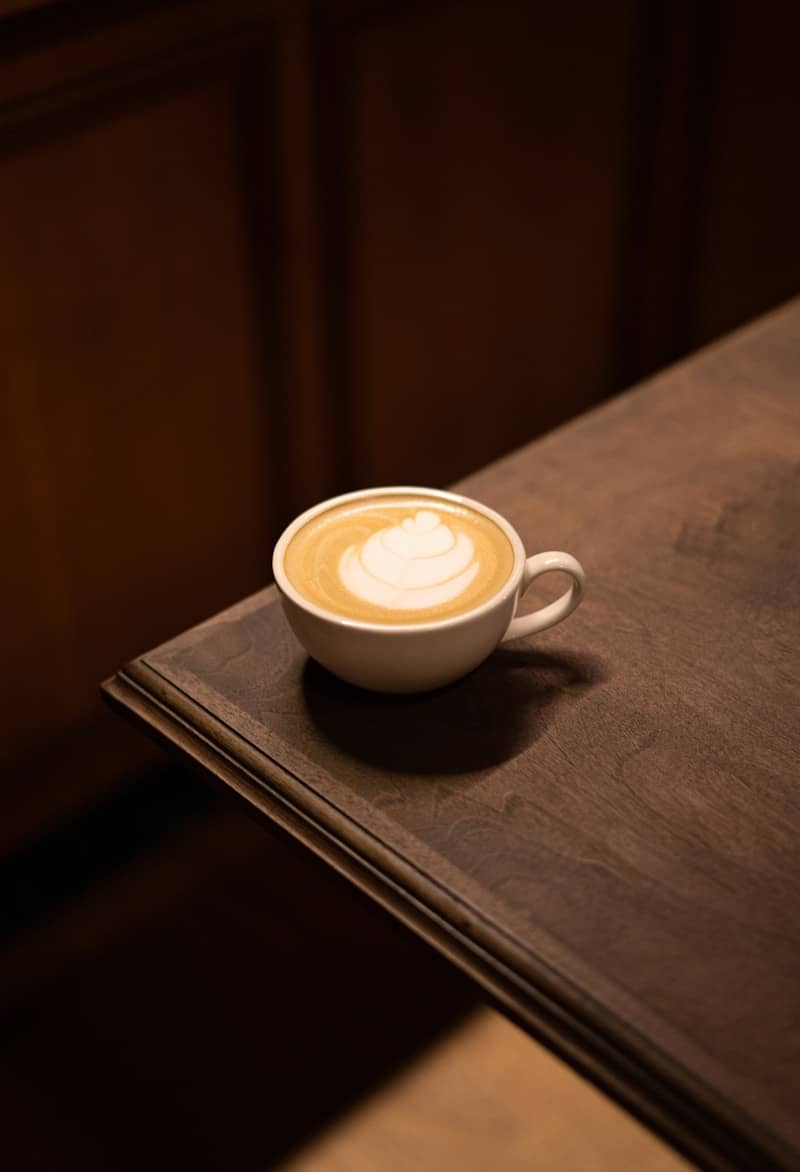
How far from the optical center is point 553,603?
912mm

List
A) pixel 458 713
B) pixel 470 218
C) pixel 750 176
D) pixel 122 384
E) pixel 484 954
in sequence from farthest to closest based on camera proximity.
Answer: pixel 750 176
pixel 470 218
pixel 122 384
pixel 458 713
pixel 484 954

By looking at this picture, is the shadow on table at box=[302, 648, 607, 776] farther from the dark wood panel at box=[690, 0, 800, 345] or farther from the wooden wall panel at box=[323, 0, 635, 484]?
the dark wood panel at box=[690, 0, 800, 345]

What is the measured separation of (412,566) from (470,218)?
121cm

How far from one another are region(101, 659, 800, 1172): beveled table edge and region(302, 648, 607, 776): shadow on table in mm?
54

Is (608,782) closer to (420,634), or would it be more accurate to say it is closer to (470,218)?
(420,634)

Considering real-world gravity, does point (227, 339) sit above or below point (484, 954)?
below

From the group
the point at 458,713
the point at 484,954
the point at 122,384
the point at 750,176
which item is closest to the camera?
the point at 484,954

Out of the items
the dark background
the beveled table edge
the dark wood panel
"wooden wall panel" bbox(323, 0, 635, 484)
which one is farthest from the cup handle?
the dark wood panel

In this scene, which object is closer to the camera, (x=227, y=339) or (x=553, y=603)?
(x=553, y=603)

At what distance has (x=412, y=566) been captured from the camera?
0.88 m

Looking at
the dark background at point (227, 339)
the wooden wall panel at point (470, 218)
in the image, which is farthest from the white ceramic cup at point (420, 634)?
the wooden wall panel at point (470, 218)

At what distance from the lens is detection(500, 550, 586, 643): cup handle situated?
882 millimetres

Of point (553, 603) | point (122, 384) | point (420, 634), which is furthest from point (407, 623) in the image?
point (122, 384)

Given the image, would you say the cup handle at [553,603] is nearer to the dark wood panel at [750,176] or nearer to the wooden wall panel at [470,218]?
the wooden wall panel at [470,218]
